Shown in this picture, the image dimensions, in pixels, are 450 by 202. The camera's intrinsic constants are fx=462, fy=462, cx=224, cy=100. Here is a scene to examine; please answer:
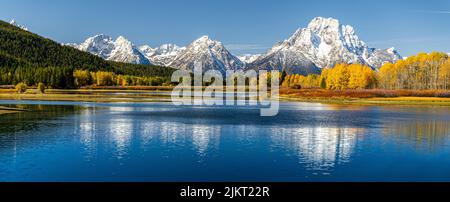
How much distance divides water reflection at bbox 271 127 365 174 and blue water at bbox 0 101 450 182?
0.23ft

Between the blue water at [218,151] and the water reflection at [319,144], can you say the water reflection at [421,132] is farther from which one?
the water reflection at [319,144]

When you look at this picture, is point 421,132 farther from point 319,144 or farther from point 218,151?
point 218,151

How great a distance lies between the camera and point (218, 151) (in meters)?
34.8

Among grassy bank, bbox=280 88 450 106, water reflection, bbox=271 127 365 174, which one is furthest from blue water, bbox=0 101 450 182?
grassy bank, bbox=280 88 450 106

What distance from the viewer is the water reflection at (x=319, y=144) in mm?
31375

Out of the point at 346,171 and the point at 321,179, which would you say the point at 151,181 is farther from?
the point at 346,171

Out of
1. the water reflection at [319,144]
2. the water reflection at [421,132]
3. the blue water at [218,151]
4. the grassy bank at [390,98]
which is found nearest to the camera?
the blue water at [218,151]

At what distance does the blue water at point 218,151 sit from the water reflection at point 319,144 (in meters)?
0.07

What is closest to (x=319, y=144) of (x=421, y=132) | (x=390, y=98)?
(x=421, y=132)

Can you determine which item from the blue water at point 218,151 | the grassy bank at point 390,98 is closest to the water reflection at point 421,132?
the blue water at point 218,151

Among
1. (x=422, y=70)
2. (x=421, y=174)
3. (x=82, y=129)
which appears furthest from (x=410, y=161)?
(x=422, y=70)

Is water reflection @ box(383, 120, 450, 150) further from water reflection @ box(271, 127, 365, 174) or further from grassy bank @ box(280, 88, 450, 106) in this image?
grassy bank @ box(280, 88, 450, 106)
